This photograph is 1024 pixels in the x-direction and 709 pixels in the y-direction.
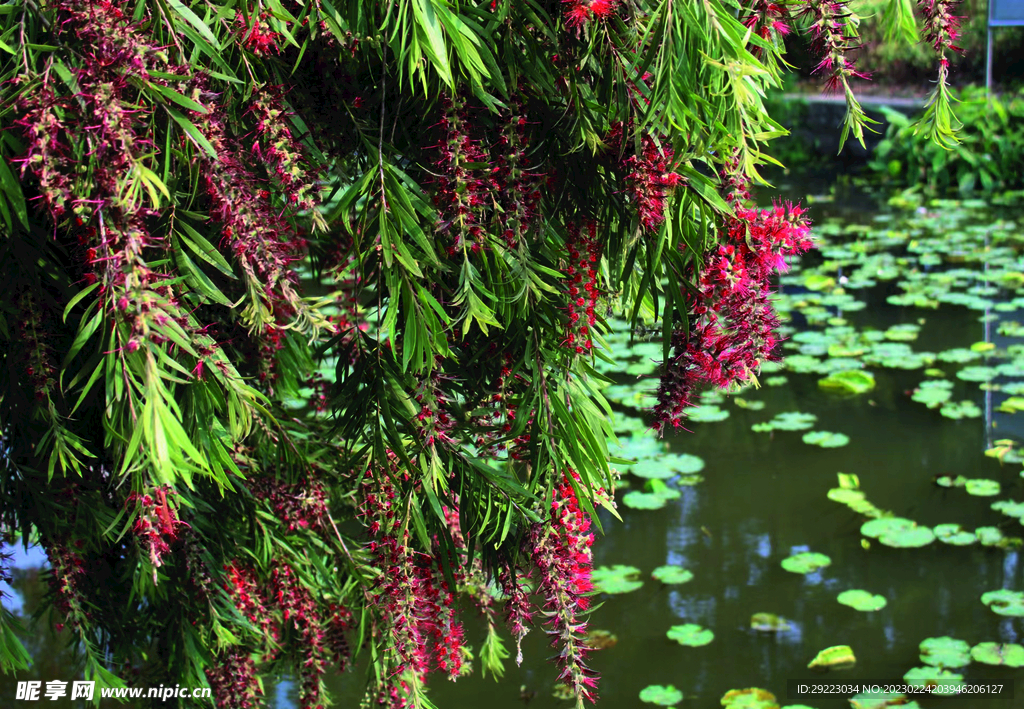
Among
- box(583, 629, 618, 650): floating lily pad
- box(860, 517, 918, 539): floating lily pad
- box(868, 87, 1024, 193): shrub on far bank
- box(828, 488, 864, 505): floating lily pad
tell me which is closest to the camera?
box(583, 629, 618, 650): floating lily pad

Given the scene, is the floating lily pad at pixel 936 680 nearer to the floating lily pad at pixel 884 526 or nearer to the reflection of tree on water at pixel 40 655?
the floating lily pad at pixel 884 526

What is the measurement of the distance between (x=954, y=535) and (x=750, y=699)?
1205 mm

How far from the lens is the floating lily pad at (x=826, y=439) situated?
4102 millimetres

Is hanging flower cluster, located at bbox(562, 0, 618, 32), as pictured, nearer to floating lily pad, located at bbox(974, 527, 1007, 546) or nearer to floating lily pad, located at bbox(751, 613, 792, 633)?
floating lily pad, located at bbox(751, 613, 792, 633)

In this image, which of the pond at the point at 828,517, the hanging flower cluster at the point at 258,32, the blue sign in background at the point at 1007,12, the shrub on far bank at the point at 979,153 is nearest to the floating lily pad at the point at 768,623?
the pond at the point at 828,517

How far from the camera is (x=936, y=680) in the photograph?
270cm

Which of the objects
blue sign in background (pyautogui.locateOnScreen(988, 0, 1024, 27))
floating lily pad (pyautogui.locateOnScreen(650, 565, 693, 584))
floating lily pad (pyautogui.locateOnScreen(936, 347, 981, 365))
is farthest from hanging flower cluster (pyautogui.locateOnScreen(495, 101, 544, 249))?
blue sign in background (pyautogui.locateOnScreen(988, 0, 1024, 27))

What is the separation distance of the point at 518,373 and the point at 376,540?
1.21ft

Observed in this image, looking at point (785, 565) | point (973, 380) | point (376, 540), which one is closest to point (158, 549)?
point (376, 540)

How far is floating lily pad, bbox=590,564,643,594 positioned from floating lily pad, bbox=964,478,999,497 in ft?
4.56

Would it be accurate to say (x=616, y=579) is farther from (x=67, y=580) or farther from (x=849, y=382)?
(x=67, y=580)

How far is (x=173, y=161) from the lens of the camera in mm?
1362

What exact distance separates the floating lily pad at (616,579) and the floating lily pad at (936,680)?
3.06 feet

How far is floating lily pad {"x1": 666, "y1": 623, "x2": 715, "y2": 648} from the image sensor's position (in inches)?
118
